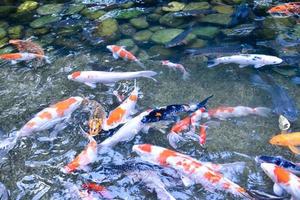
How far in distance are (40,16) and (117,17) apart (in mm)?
1518

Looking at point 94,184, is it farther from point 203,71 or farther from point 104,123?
point 203,71

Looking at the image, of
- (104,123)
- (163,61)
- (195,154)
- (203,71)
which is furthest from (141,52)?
(195,154)

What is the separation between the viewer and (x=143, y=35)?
6422 mm

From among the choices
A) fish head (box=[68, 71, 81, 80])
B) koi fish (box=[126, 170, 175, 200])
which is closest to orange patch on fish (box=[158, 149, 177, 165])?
koi fish (box=[126, 170, 175, 200])

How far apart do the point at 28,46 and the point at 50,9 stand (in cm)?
149

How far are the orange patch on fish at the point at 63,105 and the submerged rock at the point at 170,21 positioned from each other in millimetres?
2591

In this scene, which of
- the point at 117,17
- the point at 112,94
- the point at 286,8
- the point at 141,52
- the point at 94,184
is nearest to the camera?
the point at 94,184

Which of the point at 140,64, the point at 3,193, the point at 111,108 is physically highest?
the point at 140,64

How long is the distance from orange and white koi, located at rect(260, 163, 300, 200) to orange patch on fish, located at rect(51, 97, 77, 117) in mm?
2437

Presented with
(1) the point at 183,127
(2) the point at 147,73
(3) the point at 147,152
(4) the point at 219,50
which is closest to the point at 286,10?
(4) the point at 219,50

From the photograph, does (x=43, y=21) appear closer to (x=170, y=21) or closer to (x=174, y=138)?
(x=170, y=21)

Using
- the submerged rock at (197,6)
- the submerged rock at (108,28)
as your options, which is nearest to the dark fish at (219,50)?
the submerged rock at (197,6)

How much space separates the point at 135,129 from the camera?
177 inches

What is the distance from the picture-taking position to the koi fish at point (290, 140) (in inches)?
166
